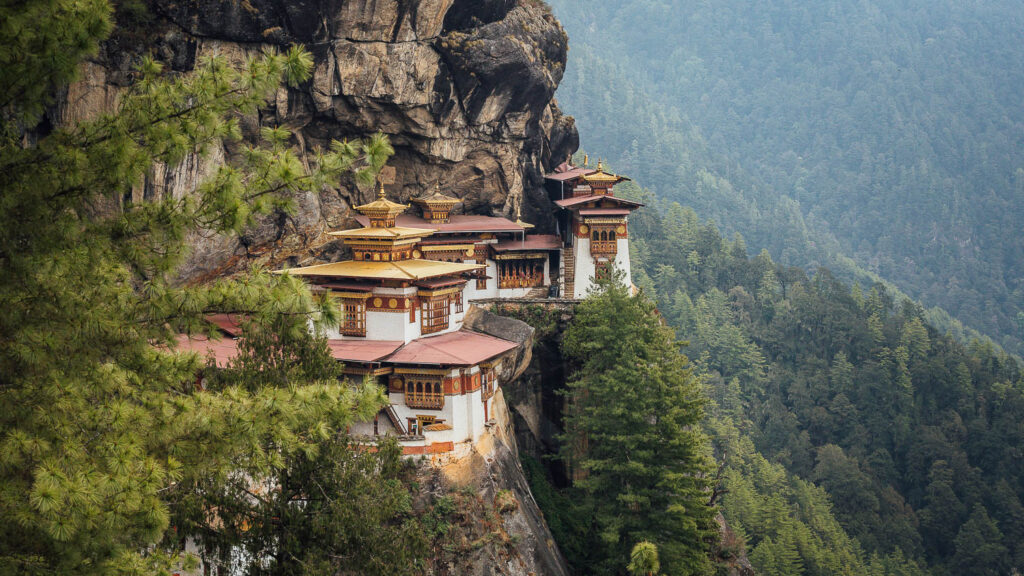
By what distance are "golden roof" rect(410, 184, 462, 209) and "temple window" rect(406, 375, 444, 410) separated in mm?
9302

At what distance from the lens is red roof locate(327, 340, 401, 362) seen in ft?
81.3

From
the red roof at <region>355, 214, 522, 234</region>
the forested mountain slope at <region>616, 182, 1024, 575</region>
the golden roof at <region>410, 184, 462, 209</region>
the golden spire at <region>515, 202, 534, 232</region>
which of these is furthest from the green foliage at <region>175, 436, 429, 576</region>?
the forested mountain slope at <region>616, 182, 1024, 575</region>

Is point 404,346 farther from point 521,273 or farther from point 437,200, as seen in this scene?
point 521,273

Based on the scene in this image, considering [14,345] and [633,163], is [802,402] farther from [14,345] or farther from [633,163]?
[633,163]

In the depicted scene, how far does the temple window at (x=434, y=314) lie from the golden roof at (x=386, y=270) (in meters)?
0.82

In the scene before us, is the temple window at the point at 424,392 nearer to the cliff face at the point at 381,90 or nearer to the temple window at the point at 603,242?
the cliff face at the point at 381,90

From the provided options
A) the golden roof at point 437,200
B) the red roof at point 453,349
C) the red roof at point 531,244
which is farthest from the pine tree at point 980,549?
the red roof at point 453,349

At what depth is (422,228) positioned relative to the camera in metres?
31.1

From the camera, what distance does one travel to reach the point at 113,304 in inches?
408

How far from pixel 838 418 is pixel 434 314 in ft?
157

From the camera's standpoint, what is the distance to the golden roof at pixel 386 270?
85.5 feet

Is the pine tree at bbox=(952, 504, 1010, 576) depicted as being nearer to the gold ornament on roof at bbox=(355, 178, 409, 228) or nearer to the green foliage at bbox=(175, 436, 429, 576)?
the gold ornament on roof at bbox=(355, 178, 409, 228)

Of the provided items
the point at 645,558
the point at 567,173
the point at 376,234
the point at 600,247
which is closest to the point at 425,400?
the point at 376,234

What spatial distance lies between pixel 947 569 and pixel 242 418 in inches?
2168
